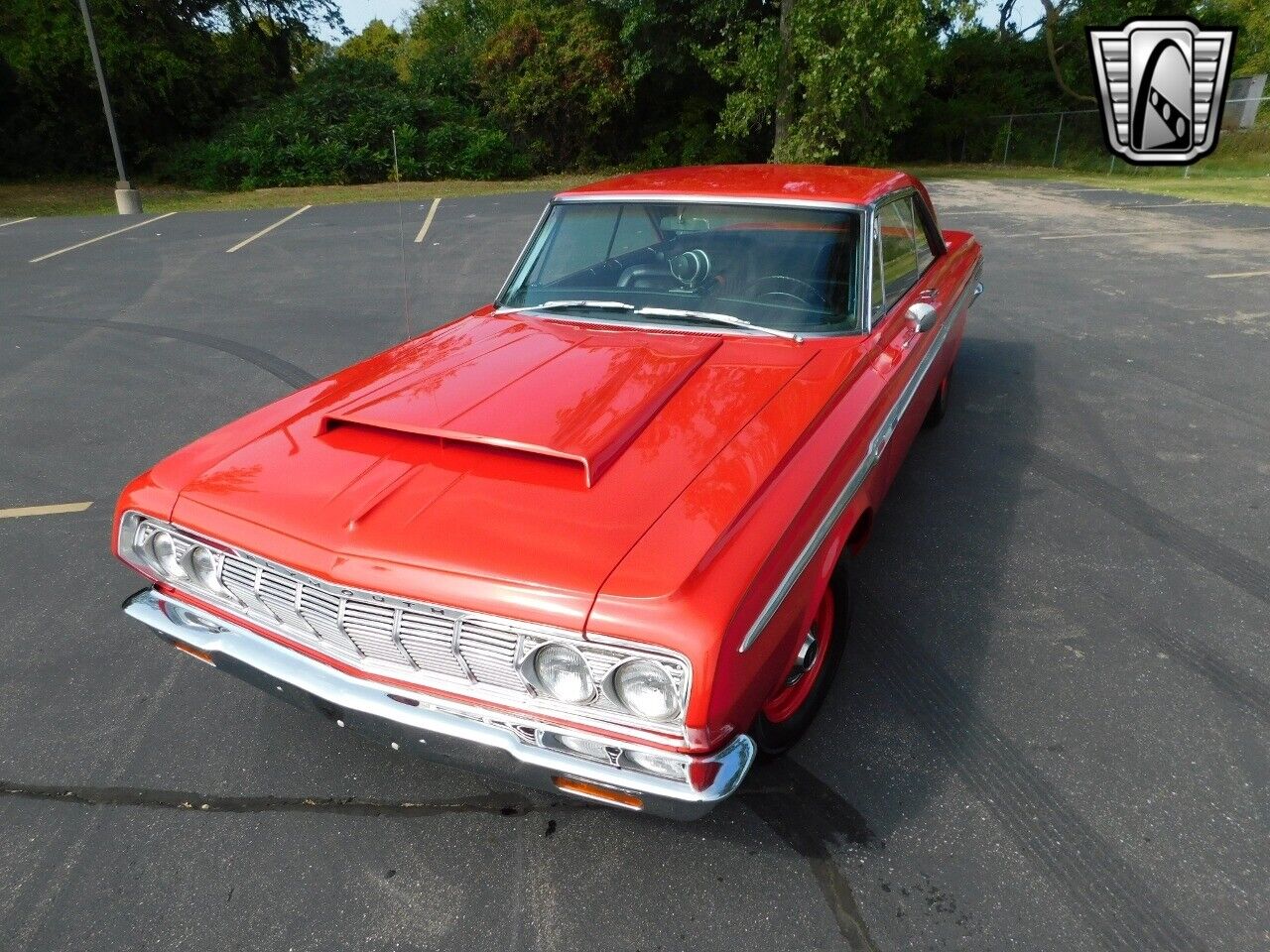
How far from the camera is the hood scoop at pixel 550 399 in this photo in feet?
7.59

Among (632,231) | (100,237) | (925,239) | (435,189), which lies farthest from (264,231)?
(925,239)

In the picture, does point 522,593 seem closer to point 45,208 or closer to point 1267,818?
point 1267,818

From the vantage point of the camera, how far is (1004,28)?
112 ft

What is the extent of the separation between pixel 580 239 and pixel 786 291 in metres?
0.98

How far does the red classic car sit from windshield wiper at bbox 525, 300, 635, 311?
0.02 m

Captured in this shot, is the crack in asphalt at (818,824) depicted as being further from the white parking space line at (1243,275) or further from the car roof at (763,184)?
the white parking space line at (1243,275)

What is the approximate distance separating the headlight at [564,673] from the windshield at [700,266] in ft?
5.42

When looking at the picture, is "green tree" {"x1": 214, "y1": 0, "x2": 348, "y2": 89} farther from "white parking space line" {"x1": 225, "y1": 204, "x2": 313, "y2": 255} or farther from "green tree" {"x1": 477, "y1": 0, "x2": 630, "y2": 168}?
"white parking space line" {"x1": 225, "y1": 204, "x2": 313, "y2": 255}

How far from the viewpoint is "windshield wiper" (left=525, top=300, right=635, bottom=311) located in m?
3.27

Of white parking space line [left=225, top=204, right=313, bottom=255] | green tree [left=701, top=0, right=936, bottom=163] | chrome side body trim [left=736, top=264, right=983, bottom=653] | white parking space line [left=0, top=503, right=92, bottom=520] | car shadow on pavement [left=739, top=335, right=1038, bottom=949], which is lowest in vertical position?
car shadow on pavement [left=739, top=335, right=1038, bottom=949]

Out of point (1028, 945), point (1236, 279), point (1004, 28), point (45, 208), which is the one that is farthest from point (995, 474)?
point (1004, 28)

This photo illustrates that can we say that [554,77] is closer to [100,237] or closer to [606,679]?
[100,237]

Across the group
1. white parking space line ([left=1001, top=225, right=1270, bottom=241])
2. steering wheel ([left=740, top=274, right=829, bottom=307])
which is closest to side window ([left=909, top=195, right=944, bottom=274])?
steering wheel ([left=740, top=274, right=829, bottom=307])

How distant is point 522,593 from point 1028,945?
1452 mm
